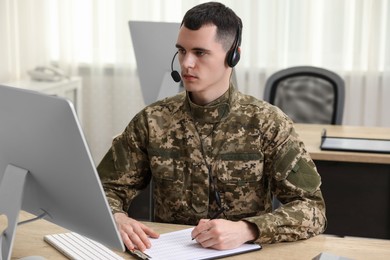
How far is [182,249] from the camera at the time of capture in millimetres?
1722

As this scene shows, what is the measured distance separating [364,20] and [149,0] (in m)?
1.31

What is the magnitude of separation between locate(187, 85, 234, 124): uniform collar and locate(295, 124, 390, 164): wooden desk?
96cm

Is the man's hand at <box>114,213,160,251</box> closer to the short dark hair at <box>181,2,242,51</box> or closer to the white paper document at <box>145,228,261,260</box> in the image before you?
the white paper document at <box>145,228,261,260</box>

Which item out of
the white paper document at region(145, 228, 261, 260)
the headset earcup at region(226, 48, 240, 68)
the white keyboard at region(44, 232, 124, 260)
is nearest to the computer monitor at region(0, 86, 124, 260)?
the white keyboard at region(44, 232, 124, 260)

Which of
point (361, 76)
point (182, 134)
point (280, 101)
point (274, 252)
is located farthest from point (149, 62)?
point (361, 76)

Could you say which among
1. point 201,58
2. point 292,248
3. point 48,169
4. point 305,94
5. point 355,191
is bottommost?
point 355,191

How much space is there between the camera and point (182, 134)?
2.00 meters

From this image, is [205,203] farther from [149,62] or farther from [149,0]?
[149,0]

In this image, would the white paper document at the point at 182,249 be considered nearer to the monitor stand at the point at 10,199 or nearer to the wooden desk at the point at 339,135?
the monitor stand at the point at 10,199

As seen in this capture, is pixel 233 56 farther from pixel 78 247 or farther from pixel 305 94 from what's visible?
pixel 305 94

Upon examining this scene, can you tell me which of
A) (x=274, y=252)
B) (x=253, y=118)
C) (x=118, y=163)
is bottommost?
(x=274, y=252)

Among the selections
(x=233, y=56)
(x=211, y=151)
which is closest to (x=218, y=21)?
(x=233, y=56)

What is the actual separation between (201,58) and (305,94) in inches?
65.2

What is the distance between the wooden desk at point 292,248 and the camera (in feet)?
5.65
